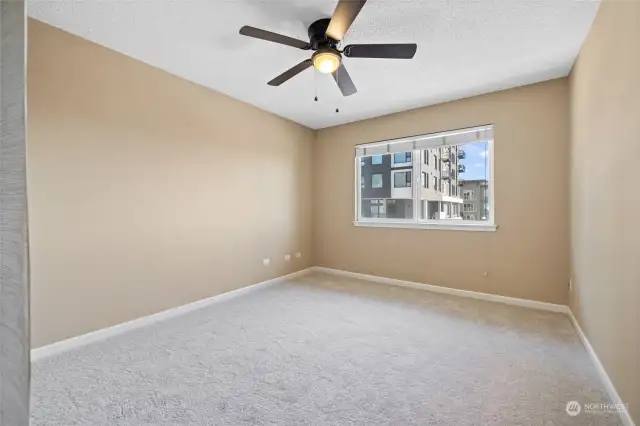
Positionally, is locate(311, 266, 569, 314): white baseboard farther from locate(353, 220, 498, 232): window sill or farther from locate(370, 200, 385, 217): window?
locate(370, 200, 385, 217): window

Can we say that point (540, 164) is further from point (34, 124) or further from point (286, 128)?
point (34, 124)

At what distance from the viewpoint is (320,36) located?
7.09 feet

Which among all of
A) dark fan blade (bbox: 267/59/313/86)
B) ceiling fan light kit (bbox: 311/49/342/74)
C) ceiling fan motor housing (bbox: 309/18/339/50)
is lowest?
ceiling fan light kit (bbox: 311/49/342/74)

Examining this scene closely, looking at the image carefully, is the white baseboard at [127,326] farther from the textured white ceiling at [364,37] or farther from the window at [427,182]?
the textured white ceiling at [364,37]

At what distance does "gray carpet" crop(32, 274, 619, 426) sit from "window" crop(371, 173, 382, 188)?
214 cm

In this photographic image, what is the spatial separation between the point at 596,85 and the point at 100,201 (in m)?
4.03

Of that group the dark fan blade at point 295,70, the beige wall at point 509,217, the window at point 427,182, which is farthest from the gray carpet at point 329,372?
the dark fan blade at point 295,70

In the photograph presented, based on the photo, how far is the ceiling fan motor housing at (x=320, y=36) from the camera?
2.11 meters

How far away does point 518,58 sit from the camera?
8.86 feet

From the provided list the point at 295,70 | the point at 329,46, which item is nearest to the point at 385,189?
the point at 295,70

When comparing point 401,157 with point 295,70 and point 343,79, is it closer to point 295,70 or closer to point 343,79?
point 343,79

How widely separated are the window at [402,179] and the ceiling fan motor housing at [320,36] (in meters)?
2.57

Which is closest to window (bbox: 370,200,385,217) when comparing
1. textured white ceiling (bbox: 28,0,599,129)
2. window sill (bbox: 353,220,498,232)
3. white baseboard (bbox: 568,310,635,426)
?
window sill (bbox: 353,220,498,232)

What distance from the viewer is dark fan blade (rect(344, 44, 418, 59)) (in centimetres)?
199
